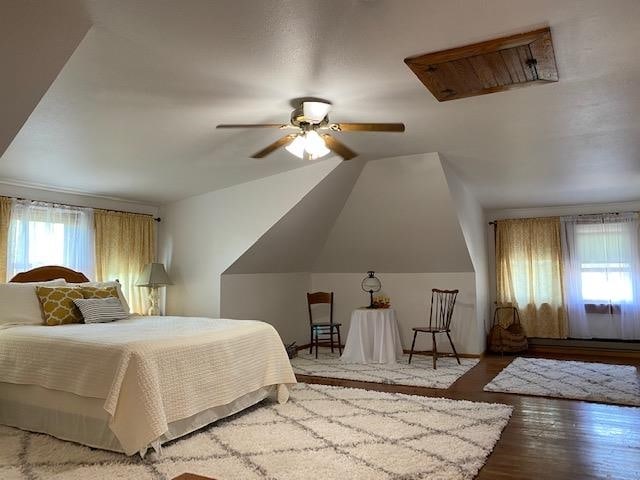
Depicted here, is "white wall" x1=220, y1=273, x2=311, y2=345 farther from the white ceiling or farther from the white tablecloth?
the white ceiling

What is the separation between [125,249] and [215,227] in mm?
1128

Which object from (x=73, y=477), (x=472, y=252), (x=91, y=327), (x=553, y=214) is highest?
(x=553, y=214)

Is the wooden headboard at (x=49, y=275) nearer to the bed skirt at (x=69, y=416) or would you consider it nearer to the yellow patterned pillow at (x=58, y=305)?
the yellow patterned pillow at (x=58, y=305)

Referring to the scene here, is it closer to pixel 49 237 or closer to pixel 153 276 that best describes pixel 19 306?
pixel 49 237

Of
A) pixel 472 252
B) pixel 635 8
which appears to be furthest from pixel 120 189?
pixel 635 8

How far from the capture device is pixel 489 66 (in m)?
2.61

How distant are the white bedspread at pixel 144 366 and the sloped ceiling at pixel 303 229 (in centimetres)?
174

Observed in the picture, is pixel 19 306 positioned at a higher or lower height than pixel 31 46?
lower

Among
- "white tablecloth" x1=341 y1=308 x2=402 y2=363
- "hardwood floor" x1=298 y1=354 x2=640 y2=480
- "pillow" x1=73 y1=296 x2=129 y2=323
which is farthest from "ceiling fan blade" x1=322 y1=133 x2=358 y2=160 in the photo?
"white tablecloth" x1=341 y1=308 x2=402 y2=363

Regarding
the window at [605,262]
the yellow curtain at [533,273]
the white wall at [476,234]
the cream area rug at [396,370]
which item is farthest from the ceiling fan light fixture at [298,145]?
the window at [605,262]

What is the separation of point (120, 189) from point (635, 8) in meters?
4.84

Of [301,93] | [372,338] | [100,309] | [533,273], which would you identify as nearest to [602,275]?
[533,273]

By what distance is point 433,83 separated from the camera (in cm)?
287

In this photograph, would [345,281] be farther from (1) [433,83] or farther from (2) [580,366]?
(1) [433,83]
